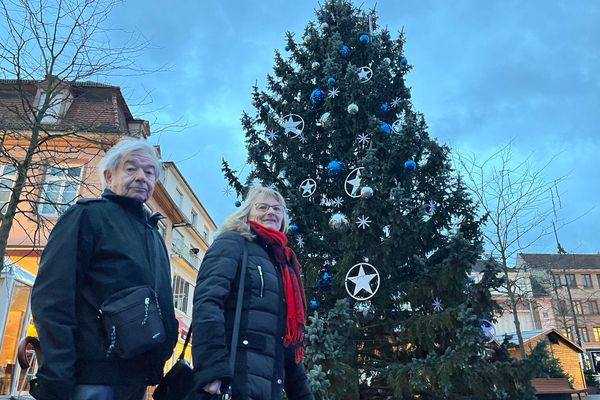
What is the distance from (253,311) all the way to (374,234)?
4058 millimetres

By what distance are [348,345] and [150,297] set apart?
4057 mm

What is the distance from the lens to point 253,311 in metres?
2.29

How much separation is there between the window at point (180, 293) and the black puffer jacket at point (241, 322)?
22807 mm

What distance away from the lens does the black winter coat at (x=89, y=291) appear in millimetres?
1652

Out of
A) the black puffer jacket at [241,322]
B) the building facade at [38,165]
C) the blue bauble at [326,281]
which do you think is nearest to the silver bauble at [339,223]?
the blue bauble at [326,281]

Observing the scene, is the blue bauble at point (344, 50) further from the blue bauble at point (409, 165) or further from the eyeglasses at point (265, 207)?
the eyeglasses at point (265, 207)

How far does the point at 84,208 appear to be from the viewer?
78.0 inches

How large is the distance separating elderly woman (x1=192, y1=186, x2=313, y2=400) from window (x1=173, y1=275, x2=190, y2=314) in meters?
22.6

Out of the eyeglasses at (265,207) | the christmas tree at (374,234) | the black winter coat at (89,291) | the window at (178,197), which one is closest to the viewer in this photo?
the black winter coat at (89,291)

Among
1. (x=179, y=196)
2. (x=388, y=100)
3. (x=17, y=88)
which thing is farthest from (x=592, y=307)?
(x=17, y=88)

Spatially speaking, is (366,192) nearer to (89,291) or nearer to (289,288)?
(289,288)

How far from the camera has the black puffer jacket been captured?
6.70 ft

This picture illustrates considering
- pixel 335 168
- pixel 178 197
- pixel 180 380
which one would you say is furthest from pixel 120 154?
pixel 178 197

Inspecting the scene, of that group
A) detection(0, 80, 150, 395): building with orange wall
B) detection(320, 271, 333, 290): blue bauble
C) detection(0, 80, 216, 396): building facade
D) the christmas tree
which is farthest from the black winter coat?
detection(0, 80, 150, 395): building with orange wall
